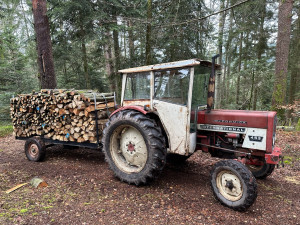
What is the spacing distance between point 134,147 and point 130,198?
0.91 m

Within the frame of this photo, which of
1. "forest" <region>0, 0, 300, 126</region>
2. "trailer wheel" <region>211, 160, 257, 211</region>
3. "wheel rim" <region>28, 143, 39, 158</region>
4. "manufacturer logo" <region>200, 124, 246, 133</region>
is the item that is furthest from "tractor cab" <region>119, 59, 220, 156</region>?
"forest" <region>0, 0, 300, 126</region>

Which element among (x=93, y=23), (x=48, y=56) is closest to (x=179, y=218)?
(x=48, y=56)

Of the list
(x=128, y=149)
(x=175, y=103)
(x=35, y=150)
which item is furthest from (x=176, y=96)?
(x=35, y=150)

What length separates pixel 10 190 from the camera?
3.31 metres

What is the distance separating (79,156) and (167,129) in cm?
308

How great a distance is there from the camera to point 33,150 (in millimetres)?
4879

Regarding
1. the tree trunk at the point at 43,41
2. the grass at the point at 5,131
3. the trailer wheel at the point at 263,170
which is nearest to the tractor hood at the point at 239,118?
the trailer wheel at the point at 263,170

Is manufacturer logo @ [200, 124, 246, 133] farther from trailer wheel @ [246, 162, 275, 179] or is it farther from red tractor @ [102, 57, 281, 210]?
trailer wheel @ [246, 162, 275, 179]

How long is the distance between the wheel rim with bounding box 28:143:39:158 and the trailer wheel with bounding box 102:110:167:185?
2.27 metres

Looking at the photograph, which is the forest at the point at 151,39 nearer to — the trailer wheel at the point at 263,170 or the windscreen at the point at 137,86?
the trailer wheel at the point at 263,170

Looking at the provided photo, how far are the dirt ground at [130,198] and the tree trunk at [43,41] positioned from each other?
2.87 m

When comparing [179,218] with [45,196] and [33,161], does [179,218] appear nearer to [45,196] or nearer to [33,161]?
[45,196]

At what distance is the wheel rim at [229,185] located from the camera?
2.72 meters

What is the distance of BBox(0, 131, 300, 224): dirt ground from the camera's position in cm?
256
